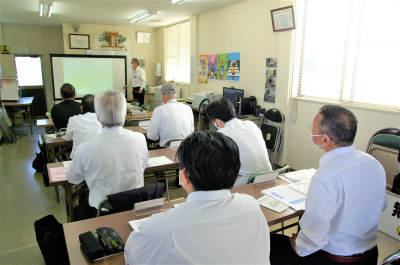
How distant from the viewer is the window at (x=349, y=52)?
3010 millimetres

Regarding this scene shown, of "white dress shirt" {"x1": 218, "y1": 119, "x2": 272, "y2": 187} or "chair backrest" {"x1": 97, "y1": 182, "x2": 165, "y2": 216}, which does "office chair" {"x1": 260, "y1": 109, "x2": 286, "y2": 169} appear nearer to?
"white dress shirt" {"x1": 218, "y1": 119, "x2": 272, "y2": 187}

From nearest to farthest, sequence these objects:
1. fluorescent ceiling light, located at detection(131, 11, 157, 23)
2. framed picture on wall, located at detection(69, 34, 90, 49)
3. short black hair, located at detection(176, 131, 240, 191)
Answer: short black hair, located at detection(176, 131, 240, 191) → fluorescent ceiling light, located at detection(131, 11, 157, 23) → framed picture on wall, located at detection(69, 34, 90, 49)

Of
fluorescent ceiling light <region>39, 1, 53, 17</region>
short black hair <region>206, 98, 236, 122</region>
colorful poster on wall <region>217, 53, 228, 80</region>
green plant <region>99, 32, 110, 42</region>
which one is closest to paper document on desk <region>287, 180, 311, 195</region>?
short black hair <region>206, 98, 236, 122</region>

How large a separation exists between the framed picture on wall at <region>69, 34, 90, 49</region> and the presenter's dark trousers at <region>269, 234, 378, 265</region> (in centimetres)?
815

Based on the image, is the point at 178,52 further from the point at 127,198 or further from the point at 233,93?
the point at 127,198

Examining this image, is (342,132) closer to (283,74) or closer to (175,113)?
(175,113)

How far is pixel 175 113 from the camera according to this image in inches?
139

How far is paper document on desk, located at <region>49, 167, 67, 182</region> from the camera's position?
83.5 inches

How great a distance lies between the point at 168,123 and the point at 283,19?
91.5 inches

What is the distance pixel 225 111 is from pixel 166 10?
4605 millimetres

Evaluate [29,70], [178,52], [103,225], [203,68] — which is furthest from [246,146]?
[29,70]

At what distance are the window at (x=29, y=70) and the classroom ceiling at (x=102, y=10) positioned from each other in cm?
128

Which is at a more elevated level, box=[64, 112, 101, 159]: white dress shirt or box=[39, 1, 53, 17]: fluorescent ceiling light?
box=[39, 1, 53, 17]: fluorescent ceiling light

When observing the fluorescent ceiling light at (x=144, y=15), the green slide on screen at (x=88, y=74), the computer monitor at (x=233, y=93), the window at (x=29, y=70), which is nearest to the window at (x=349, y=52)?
the computer monitor at (x=233, y=93)
